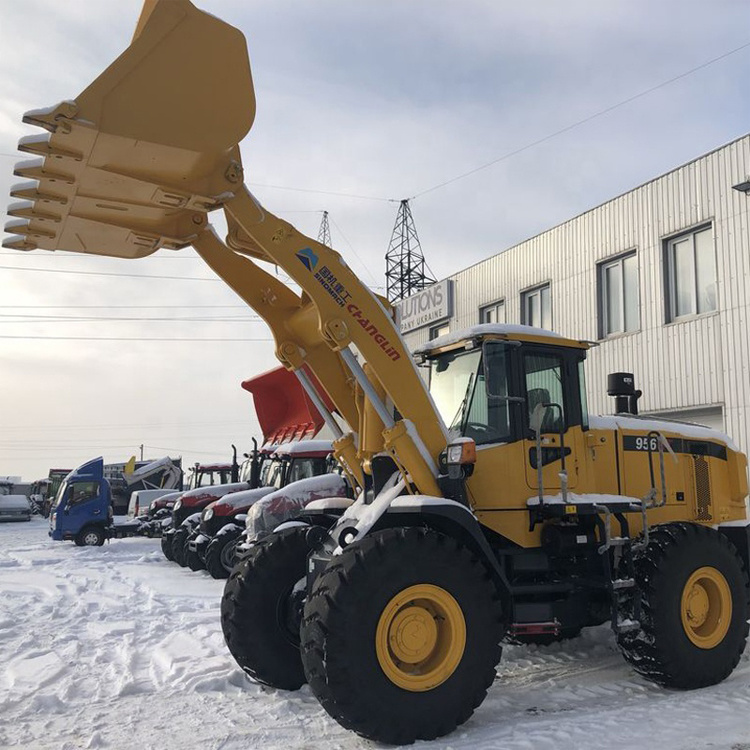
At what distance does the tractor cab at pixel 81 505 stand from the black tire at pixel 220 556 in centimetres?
1075

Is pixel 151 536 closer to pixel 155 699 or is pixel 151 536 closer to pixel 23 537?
pixel 23 537

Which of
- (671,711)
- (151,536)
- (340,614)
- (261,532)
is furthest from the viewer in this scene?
(151,536)

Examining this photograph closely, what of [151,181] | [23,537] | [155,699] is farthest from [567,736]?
[23,537]

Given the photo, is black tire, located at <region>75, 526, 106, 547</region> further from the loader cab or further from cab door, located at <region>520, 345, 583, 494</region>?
cab door, located at <region>520, 345, 583, 494</region>

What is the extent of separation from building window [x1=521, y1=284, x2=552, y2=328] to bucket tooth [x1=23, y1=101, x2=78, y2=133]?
14722 millimetres

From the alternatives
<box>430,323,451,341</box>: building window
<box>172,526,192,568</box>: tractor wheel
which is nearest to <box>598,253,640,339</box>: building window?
<box>430,323,451,341</box>: building window

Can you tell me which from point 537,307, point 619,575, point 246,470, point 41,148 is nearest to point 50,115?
point 41,148

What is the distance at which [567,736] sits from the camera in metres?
5.18

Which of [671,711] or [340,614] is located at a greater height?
[340,614]

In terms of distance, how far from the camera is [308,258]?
5980 mm

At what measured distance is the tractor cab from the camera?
2416cm

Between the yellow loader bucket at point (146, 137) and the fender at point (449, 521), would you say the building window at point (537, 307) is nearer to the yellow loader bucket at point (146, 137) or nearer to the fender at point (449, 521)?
the fender at point (449, 521)

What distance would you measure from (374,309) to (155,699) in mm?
3472

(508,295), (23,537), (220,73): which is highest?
(508,295)
